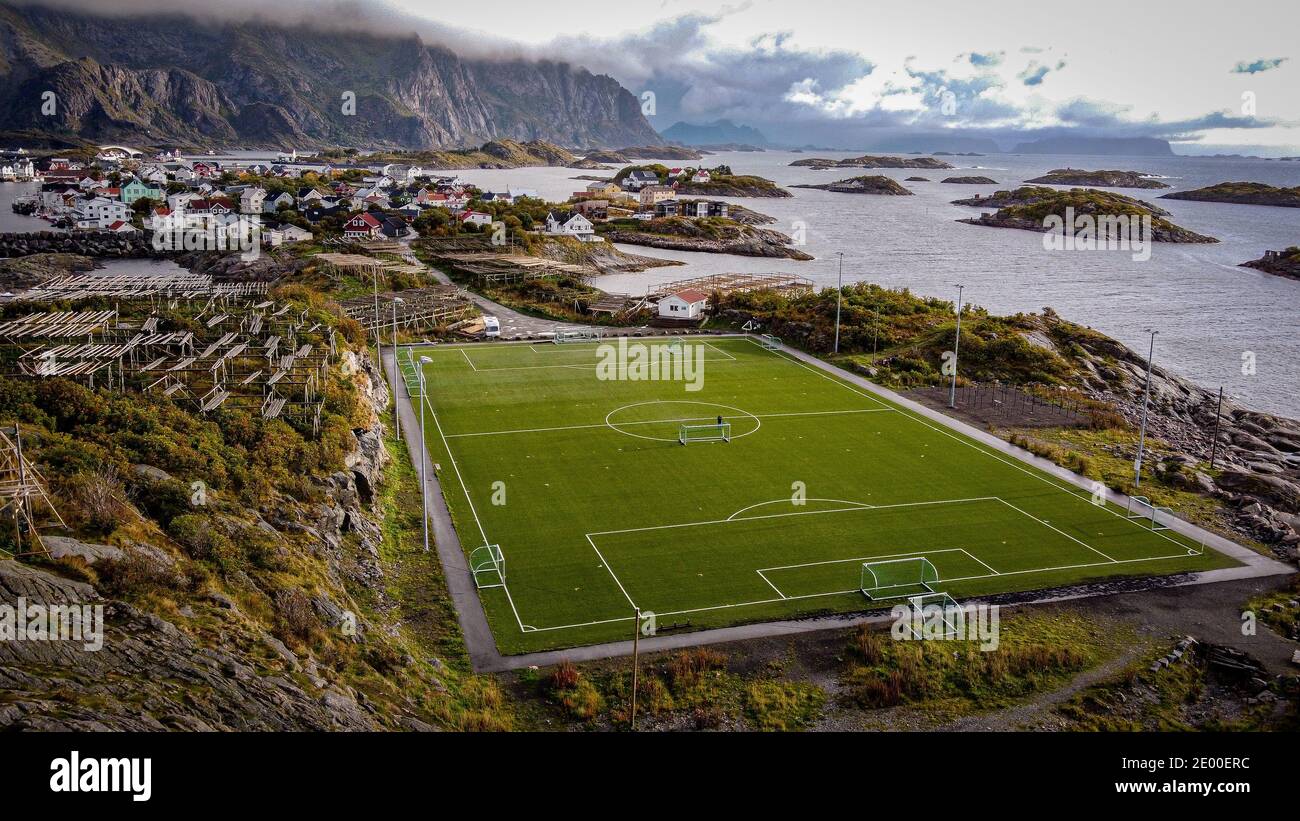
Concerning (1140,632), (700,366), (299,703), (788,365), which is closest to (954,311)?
(788,365)

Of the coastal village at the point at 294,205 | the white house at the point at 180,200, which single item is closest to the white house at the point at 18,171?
the coastal village at the point at 294,205

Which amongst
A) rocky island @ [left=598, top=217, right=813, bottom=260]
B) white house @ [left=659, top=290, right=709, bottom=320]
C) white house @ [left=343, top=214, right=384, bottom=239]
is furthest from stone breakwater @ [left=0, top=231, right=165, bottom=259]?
white house @ [left=659, top=290, right=709, bottom=320]

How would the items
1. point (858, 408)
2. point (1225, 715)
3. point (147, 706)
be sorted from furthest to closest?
1. point (858, 408)
2. point (1225, 715)
3. point (147, 706)

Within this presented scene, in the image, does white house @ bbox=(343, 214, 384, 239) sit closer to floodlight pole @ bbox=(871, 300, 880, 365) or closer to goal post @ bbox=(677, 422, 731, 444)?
floodlight pole @ bbox=(871, 300, 880, 365)

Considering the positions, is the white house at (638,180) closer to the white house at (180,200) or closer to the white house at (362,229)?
the white house at (180,200)
